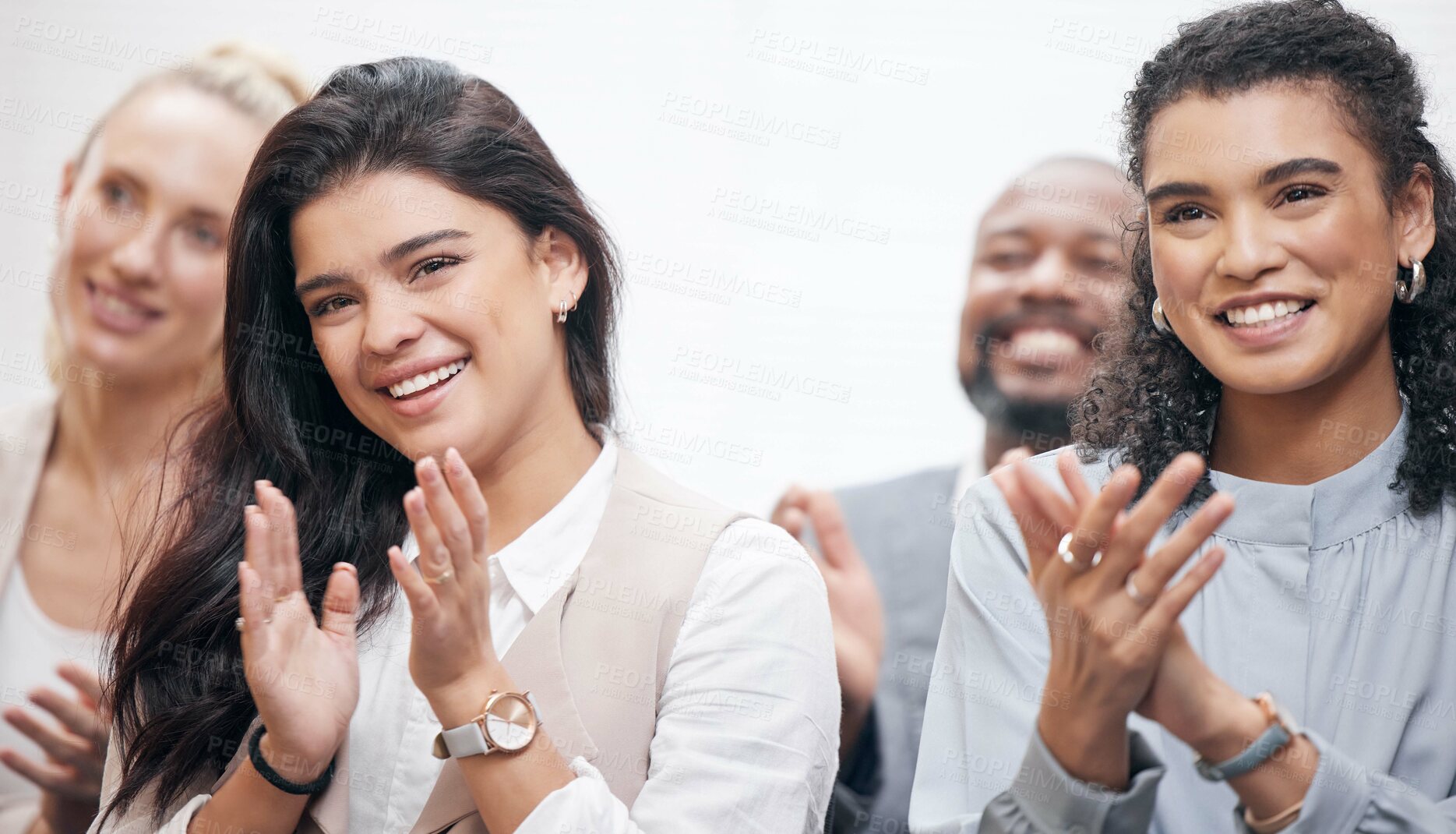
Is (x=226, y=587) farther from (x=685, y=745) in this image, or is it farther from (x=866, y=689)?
(x=866, y=689)

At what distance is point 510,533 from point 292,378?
41 cm

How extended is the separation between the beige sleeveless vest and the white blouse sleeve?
0.02 meters

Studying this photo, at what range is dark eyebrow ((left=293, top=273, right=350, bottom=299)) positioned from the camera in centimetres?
162

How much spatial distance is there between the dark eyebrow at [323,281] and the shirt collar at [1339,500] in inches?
45.7

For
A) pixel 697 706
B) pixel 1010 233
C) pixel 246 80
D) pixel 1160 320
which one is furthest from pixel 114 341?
pixel 1160 320

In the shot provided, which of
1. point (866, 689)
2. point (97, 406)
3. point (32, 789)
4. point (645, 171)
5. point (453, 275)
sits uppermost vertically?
point (645, 171)

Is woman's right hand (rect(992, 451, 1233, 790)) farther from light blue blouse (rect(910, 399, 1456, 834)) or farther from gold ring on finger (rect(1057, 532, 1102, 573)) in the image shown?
light blue blouse (rect(910, 399, 1456, 834))

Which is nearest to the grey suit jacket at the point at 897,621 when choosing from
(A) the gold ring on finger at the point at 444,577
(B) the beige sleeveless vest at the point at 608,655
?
(B) the beige sleeveless vest at the point at 608,655

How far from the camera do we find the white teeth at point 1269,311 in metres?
1.45

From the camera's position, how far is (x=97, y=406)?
2.22 m

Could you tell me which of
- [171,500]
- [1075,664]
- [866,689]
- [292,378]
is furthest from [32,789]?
[1075,664]

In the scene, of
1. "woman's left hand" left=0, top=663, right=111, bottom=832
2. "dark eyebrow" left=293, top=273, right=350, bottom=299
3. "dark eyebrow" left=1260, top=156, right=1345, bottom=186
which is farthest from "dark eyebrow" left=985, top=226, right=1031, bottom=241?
"woman's left hand" left=0, top=663, right=111, bottom=832

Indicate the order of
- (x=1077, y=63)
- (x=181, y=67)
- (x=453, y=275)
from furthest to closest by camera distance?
(x=181, y=67), (x=1077, y=63), (x=453, y=275)

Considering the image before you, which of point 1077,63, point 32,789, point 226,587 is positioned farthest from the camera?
point 32,789
